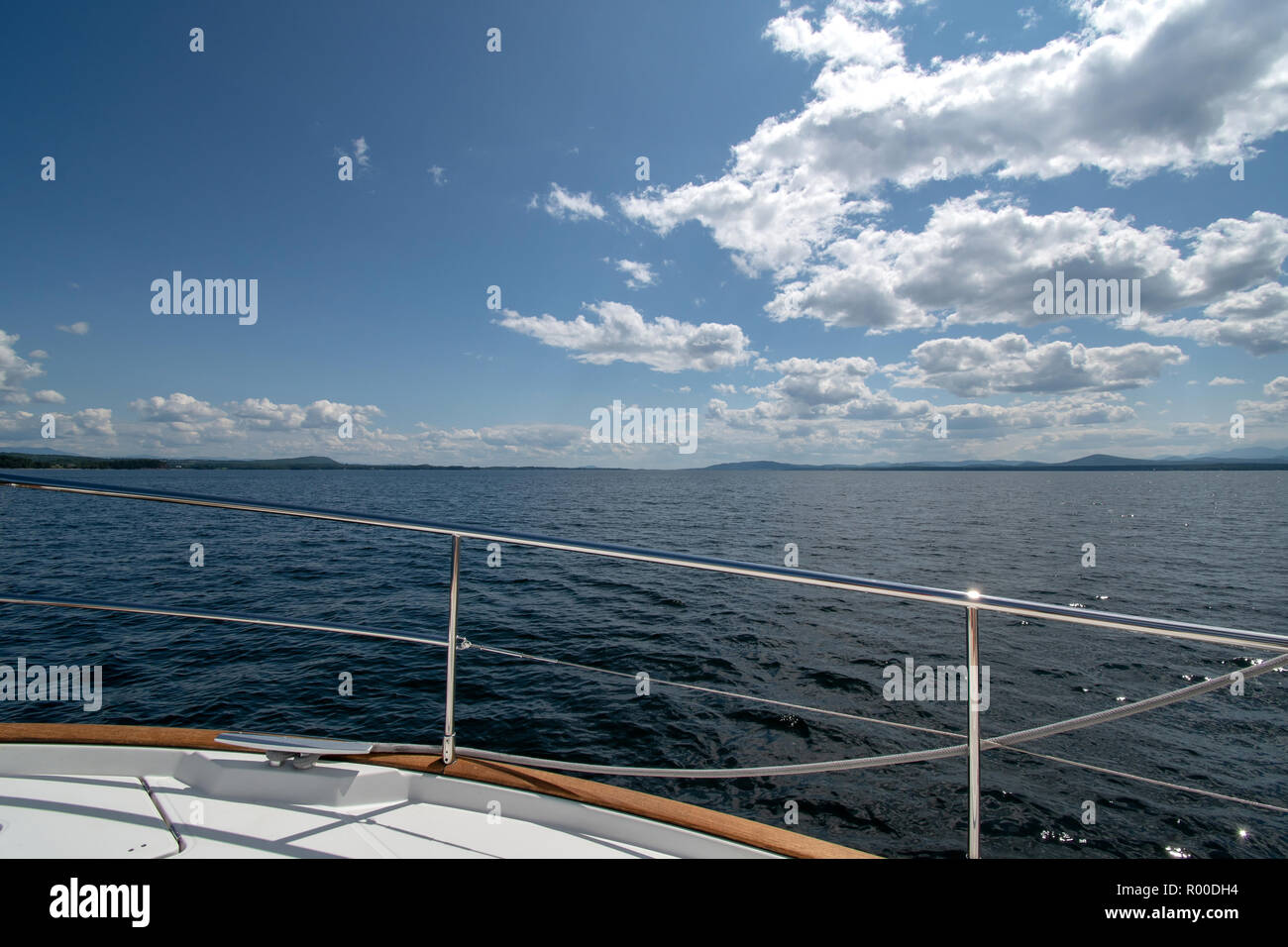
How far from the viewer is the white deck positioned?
1.78 metres

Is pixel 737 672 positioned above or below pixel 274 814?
below

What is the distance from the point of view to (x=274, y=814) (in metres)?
1.95

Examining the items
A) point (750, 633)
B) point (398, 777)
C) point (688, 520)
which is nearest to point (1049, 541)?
point (688, 520)

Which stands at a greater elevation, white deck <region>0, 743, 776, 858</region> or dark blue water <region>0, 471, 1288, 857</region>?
white deck <region>0, 743, 776, 858</region>

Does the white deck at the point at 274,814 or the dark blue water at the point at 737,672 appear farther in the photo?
the dark blue water at the point at 737,672

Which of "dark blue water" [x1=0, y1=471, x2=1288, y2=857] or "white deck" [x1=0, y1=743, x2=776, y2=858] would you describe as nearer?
"white deck" [x1=0, y1=743, x2=776, y2=858]

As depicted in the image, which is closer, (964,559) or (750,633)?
(750,633)

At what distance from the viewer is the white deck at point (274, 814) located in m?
1.78

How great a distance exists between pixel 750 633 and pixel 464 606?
5931mm

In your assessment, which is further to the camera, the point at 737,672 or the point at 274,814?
the point at 737,672

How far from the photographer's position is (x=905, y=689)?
25.4 feet

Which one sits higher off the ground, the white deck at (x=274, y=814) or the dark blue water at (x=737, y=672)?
the white deck at (x=274, y=814)
